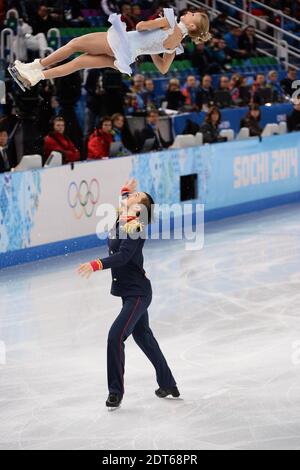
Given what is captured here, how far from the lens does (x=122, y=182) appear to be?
54.4 ft

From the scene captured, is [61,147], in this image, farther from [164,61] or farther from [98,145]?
[164,61]

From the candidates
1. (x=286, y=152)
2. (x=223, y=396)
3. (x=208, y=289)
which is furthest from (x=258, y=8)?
(x=223, y=396)

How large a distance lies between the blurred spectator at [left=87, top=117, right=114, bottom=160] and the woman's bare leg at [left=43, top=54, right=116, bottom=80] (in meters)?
7.16

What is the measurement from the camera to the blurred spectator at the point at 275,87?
22336mm

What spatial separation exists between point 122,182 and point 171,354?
6280 mm

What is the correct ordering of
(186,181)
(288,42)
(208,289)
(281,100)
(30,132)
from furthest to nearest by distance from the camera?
(288,42), (281,100), (186,181), (30,132), (208,289)

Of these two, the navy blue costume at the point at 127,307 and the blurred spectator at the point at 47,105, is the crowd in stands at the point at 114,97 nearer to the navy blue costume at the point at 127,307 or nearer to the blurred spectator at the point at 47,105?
the blurred spectator at the point at 47,105

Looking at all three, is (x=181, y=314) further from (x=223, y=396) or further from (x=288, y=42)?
(x=288, y=42)

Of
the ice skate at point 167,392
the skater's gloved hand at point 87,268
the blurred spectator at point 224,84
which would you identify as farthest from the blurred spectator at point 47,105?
the skater's gloved hand at point 87,268

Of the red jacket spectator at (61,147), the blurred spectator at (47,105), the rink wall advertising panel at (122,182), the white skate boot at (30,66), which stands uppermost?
the white skate boot at (30,66)

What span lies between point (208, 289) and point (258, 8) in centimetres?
1582

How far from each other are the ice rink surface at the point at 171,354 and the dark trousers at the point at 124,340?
0.20 metres

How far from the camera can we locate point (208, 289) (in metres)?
13.4

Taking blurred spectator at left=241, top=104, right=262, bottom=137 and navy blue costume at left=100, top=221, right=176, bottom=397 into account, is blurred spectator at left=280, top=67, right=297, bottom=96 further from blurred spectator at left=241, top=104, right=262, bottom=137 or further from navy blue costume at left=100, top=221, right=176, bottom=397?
navy blue costume at left=100, top=221, right=176, bottom=397
